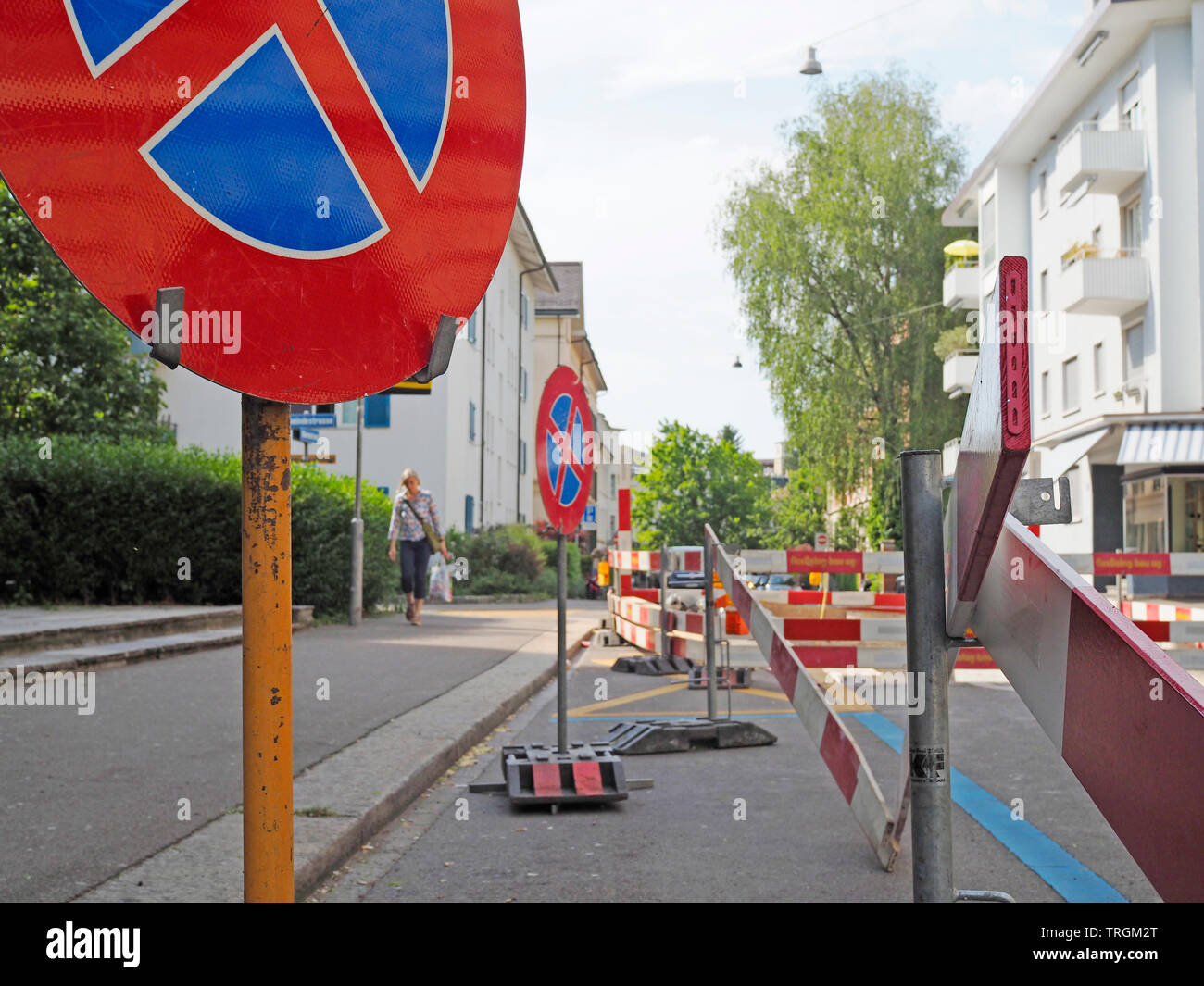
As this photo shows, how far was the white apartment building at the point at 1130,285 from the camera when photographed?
28.0 metres

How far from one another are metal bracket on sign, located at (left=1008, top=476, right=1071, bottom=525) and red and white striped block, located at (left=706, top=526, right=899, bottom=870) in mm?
2993

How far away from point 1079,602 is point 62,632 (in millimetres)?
9788

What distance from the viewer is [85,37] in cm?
150

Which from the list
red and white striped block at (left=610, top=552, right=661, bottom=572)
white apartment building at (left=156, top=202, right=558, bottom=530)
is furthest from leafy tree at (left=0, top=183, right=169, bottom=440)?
red and white striped block at (left=610, top=552, right=661, bottom=572)

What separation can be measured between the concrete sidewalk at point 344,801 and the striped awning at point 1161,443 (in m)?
21.7

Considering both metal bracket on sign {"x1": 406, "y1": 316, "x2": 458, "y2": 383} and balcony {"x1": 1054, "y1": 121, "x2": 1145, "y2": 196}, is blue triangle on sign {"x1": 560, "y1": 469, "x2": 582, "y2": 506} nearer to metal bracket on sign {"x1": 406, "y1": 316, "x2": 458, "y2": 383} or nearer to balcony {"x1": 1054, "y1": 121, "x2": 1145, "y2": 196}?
metal bracket on sign {"x1": 406, "y1": 316, "x2": 458, "y2": 383}

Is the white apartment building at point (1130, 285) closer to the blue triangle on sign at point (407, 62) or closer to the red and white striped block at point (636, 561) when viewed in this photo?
the red and white striped block at point (636, 561)

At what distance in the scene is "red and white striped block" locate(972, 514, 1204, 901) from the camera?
4.07 feet

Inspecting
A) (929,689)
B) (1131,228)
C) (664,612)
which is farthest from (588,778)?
(1131,228)

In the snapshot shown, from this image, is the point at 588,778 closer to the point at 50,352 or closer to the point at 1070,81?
the point at 50,352

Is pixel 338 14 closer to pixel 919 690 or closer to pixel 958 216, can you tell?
pixel 919 690

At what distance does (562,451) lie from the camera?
286 inches

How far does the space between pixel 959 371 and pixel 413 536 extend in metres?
21.7

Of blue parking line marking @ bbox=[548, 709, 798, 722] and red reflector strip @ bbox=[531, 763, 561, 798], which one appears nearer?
red reflector strip @ bbox=[531, 763, 561, 798]
